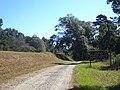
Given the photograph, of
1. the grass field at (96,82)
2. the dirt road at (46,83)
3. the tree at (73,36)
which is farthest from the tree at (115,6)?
the tree at (73,36)

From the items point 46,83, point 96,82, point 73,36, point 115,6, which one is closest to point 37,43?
point 73,36

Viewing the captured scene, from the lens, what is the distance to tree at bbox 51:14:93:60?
11338 centimetres

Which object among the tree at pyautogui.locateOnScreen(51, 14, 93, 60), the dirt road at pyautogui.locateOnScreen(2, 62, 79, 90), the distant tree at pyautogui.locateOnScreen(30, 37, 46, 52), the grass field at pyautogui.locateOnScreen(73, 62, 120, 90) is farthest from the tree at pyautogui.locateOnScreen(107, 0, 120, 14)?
the distant tree at pyautogui.locateOnScreen(30, 37, 46, 52)

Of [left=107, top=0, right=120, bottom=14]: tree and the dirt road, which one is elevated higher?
[left=107, top=0, right=120, bottom=14]: tree

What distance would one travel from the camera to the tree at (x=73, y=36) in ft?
372

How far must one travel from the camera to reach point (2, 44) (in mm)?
104125

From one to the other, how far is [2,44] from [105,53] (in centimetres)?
4943

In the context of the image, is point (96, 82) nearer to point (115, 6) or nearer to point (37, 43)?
point (115, 6)

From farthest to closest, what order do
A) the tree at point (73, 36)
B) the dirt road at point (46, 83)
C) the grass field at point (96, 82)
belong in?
the tree at point (73, 36) < the grass field at point (96, 82) < the dirt road at point (46, 83)

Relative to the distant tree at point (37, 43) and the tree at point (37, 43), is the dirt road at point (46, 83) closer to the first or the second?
the distant tree at point (37, 43)

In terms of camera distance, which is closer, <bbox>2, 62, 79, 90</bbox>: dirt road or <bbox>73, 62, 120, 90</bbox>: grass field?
<bbox>2, 62, 79, 90</bbox>: dirt road

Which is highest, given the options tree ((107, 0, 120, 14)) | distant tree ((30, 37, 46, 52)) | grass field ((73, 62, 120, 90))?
distant tree ((30, 37, 46, 52))

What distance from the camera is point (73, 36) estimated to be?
390ft

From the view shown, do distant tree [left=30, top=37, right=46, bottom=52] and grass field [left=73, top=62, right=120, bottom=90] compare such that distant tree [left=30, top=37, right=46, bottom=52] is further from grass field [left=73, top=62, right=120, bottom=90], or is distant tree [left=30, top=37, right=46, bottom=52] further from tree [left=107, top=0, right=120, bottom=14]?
tree [left=107, top=0, right=120, bottom=14]
